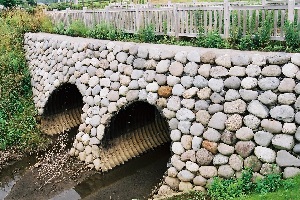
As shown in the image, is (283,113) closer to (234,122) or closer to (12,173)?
(234,122)

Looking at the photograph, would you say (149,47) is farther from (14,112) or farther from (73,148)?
(14,112)

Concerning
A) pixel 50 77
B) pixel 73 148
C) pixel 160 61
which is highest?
pixel 160 61

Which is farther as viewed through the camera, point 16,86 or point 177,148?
point 16,86

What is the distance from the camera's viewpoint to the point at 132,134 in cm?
1222

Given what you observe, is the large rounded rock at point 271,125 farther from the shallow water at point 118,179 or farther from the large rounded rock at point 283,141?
the shallow water at point 118,179

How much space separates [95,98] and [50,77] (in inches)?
127

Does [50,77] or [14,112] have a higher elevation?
[50,77]

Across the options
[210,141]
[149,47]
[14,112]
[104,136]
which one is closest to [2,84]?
[14,112]

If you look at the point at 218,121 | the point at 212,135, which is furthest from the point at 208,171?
the point at 218,121

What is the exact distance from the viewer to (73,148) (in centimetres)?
1211

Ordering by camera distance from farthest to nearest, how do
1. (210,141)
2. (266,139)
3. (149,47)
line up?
(149,47)
(210,141)
(266,139)

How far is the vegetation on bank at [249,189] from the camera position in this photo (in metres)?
7.22

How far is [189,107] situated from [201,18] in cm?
274

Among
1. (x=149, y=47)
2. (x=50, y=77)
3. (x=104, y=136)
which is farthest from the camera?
(x=50, y=77)
